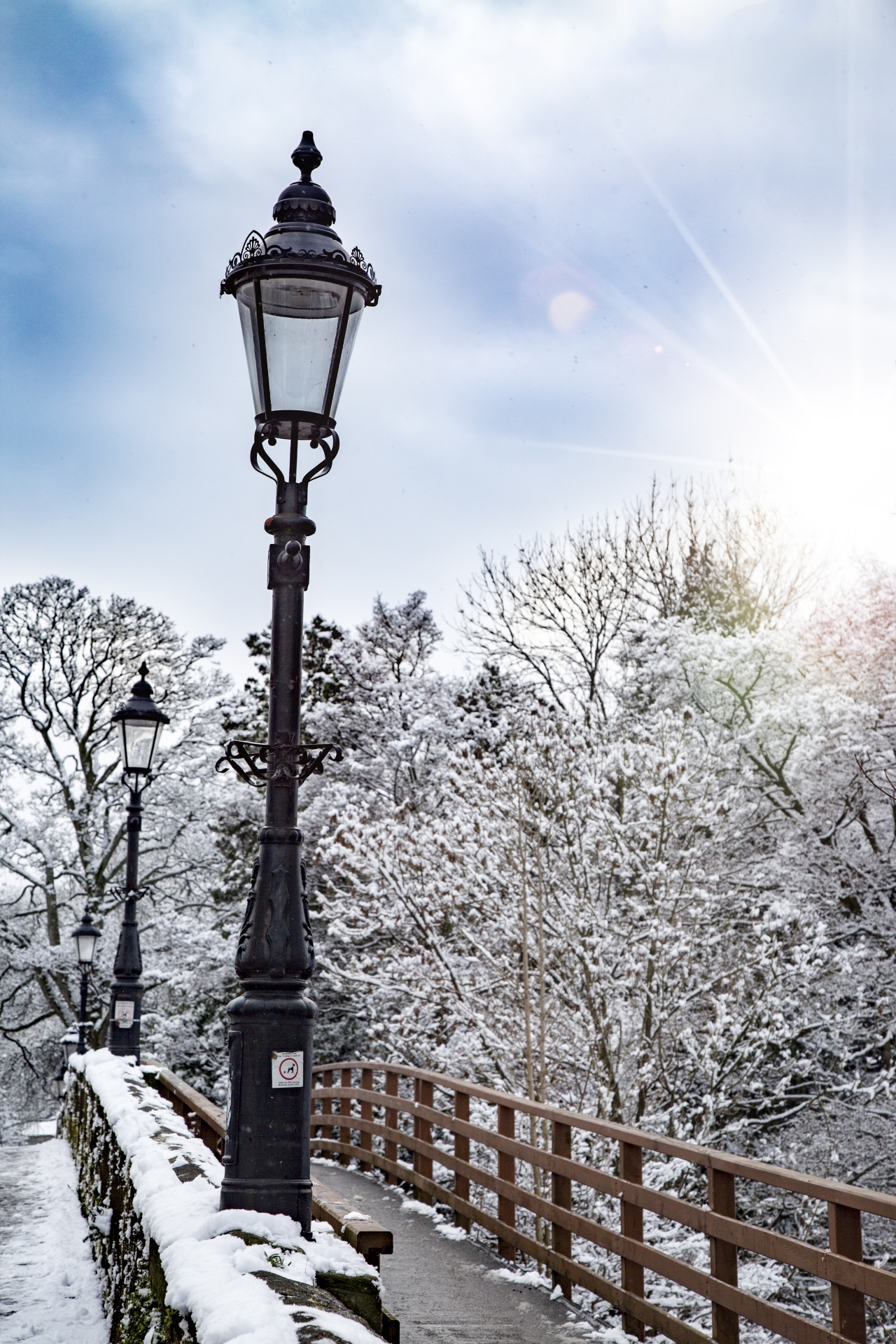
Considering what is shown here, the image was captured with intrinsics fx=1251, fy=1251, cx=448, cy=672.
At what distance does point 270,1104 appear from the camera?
4.29 m

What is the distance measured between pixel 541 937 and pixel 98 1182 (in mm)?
5736

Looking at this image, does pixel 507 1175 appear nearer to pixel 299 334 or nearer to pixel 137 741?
pixel 137 741

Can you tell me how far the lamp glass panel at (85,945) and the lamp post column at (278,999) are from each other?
17007 mm

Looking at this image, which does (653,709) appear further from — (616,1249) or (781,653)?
(616,1249)

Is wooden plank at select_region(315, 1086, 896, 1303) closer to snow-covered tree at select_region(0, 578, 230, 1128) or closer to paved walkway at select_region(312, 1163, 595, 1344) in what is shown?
paved walkway at select_region(312, 1163, 595, 1344)

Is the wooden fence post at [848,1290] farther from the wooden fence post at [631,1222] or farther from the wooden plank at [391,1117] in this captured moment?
the wooden plank at [391,1117]

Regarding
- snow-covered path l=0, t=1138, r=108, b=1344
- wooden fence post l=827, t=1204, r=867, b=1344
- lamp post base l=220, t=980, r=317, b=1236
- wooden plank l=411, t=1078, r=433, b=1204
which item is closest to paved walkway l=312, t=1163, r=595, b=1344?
wooden plank l=411, t=1078, r=433, b=1204

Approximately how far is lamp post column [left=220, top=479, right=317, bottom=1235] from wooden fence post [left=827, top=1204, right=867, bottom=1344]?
1806 mm

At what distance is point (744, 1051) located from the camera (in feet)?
43.5

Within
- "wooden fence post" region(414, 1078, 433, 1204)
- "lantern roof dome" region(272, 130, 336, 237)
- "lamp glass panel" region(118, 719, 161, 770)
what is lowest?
"wooden fence post" region(414, 1078, 433, 1204)

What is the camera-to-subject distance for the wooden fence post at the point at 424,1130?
32.5ft

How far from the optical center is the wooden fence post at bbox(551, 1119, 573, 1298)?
697cm

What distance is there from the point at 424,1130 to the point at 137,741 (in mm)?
4089

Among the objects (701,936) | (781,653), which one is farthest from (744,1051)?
(781,653)
